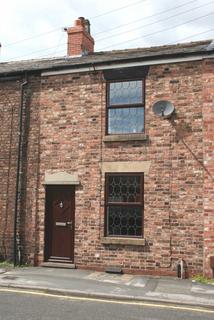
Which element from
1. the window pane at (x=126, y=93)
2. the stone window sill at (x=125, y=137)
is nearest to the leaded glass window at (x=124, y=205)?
the stone window sill at (x=125, y=137)

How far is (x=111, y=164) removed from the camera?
1208cm

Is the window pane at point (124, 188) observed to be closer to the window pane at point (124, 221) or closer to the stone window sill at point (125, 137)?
the window pane at point (124, 221)

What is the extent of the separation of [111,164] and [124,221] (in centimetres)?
158

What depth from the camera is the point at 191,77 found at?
11.6m

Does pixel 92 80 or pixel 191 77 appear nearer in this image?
pixel 191 77

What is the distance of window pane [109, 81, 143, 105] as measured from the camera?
480 inches

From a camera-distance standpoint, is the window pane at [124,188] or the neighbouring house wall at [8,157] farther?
the neighbouring house wall at [8,157]

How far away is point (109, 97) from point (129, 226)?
3.62 metres

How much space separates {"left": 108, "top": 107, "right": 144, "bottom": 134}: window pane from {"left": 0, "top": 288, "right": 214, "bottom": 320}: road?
16.3ft

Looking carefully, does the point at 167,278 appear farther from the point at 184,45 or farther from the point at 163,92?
the point at 184,45

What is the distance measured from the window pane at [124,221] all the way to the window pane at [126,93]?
2931mm

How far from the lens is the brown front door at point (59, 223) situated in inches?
491

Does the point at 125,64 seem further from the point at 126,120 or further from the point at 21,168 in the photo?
the point at 21,168

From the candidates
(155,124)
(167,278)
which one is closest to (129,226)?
(167,278)
